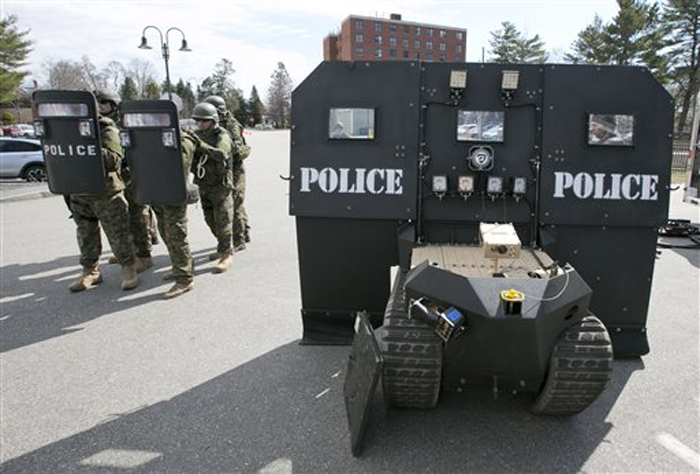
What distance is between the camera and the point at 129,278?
580cm

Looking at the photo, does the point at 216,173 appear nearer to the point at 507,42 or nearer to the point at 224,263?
the point at 224,263

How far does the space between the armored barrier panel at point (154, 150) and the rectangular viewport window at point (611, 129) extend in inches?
141

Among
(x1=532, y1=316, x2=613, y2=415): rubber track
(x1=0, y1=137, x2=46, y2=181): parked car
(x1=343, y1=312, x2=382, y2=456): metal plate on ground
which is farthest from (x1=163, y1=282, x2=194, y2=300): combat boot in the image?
(x1=0, y1=137, x2=46, y2=181): parked car

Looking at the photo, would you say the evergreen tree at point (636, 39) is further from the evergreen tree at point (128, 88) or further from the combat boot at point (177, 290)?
the evergreen tree at point (128, 88)

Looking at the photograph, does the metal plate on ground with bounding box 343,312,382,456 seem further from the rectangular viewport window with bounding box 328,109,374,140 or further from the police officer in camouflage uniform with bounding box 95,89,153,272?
the police officer in camouflage uniform with bounding box 95,89,153,272

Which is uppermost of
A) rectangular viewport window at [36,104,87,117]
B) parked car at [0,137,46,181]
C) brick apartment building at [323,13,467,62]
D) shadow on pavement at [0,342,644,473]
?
brick apartment building at [323,13,467,62]

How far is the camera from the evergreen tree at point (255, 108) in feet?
276

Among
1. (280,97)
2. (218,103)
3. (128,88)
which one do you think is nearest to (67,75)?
(128,88)

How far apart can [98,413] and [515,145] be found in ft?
10.8

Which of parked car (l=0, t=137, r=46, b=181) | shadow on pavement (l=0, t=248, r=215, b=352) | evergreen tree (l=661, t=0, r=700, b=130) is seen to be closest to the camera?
shadow on pavement (l=0, t=248, r=215, b=352)

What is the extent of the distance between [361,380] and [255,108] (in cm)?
8919

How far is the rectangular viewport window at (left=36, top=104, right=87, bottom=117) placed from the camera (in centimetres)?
492

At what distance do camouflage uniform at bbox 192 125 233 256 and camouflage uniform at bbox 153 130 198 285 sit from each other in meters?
0.38

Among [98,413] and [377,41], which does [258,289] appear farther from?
[377,41]
